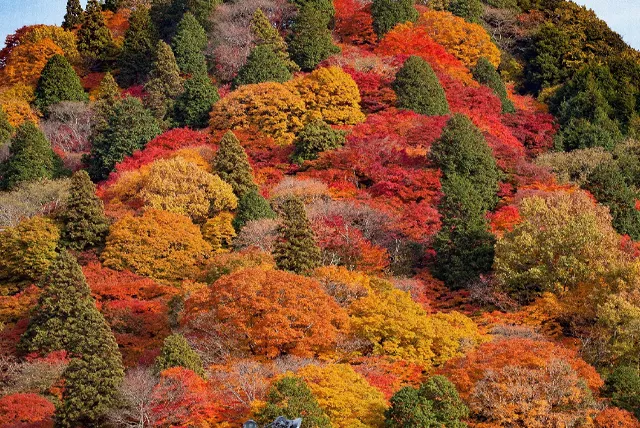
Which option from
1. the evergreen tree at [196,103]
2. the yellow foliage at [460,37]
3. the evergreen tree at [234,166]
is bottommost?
the evergreen tree at [234,166]

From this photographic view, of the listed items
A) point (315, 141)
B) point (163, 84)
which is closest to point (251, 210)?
point (315, 141)

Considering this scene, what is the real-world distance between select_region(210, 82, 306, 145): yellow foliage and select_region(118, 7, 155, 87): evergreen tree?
1585 centimetres

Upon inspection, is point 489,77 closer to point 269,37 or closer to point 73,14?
point 269,37

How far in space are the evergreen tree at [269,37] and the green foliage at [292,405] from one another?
4804 centimetres

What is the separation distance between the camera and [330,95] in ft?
271

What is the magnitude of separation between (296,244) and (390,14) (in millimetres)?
40820

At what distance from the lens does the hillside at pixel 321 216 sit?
48.0 metres

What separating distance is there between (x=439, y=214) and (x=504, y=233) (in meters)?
6.01

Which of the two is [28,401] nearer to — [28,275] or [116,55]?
[28,275]

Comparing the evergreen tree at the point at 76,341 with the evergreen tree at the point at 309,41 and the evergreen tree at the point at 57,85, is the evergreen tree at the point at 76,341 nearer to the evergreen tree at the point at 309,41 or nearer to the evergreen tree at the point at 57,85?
the evergreen tree at the point at 57,85

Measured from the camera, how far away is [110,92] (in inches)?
3570

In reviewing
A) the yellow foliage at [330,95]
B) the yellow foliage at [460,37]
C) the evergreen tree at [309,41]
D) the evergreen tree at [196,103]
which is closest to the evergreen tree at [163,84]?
the evergreen tree at [196,103]

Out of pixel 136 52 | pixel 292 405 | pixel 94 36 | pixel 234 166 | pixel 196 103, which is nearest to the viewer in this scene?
pixel 292 405

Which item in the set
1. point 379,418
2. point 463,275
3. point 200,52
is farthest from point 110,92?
point 379,418
